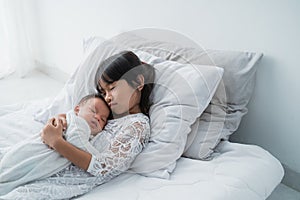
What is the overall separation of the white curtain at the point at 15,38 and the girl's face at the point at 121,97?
5.46 ft

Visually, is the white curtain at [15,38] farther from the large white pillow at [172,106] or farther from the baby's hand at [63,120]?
the baby's hand at [63,120]

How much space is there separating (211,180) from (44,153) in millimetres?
530

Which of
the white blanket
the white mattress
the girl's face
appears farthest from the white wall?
the white blanket

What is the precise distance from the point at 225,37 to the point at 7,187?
3.29 feet

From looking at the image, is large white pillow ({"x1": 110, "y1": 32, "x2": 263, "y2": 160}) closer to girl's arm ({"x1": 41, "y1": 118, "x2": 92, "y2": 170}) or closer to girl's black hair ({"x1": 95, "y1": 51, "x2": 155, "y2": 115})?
girl's black hair ({"x1": 95, "y1": 51, "x2": 155, "y2": 115})

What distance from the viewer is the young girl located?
1103 mm

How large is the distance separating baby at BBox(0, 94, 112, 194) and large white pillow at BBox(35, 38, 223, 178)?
17 centimetres

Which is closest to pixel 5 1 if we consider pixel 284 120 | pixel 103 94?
pixel 103 94

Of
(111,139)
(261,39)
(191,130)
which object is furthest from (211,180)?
(261,39)

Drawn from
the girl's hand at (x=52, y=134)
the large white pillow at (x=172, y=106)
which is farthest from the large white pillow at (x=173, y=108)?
the girl's hand at (x=52, y=134)

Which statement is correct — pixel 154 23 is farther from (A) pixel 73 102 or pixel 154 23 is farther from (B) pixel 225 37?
(A) pixel 73 102

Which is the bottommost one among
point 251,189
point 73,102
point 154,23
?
point 251,189

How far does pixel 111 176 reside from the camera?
1.19 meters

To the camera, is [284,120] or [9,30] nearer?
[284,120]
